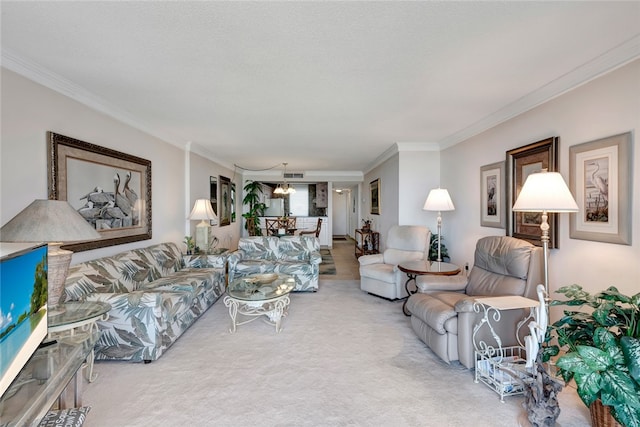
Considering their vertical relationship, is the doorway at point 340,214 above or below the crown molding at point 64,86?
→ below

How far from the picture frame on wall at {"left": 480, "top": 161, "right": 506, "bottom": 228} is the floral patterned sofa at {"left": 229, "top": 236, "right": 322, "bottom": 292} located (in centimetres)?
246

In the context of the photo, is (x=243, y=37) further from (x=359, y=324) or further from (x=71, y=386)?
(x=359, y=324)

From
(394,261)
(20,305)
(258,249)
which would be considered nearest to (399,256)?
(394,261)

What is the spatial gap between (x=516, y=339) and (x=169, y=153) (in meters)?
4.88

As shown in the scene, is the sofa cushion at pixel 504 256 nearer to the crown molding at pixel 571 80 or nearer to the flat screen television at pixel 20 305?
the crown molding at pixel 571 80

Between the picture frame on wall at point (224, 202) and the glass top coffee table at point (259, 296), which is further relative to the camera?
the picture frame on wall at point (224, 202)

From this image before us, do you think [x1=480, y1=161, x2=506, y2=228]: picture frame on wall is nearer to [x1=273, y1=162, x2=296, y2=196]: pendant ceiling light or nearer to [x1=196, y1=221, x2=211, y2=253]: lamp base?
[x1=196, y1=221, x2=211, y2=253]: lamp base

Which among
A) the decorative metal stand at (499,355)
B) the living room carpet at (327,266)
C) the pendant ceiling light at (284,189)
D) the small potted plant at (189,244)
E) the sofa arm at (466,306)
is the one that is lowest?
the living room carpet at (327,266)

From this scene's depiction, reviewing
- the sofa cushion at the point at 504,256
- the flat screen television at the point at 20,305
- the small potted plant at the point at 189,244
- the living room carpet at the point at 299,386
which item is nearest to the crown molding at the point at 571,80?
the sofa cushion at the point at 504,256

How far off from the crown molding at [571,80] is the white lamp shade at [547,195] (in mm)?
946

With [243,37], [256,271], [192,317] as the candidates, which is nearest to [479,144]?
[243,37]

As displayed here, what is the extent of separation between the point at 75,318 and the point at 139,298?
0.51 m

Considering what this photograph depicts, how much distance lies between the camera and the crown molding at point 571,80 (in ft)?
6.82

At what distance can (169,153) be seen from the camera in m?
4.59
